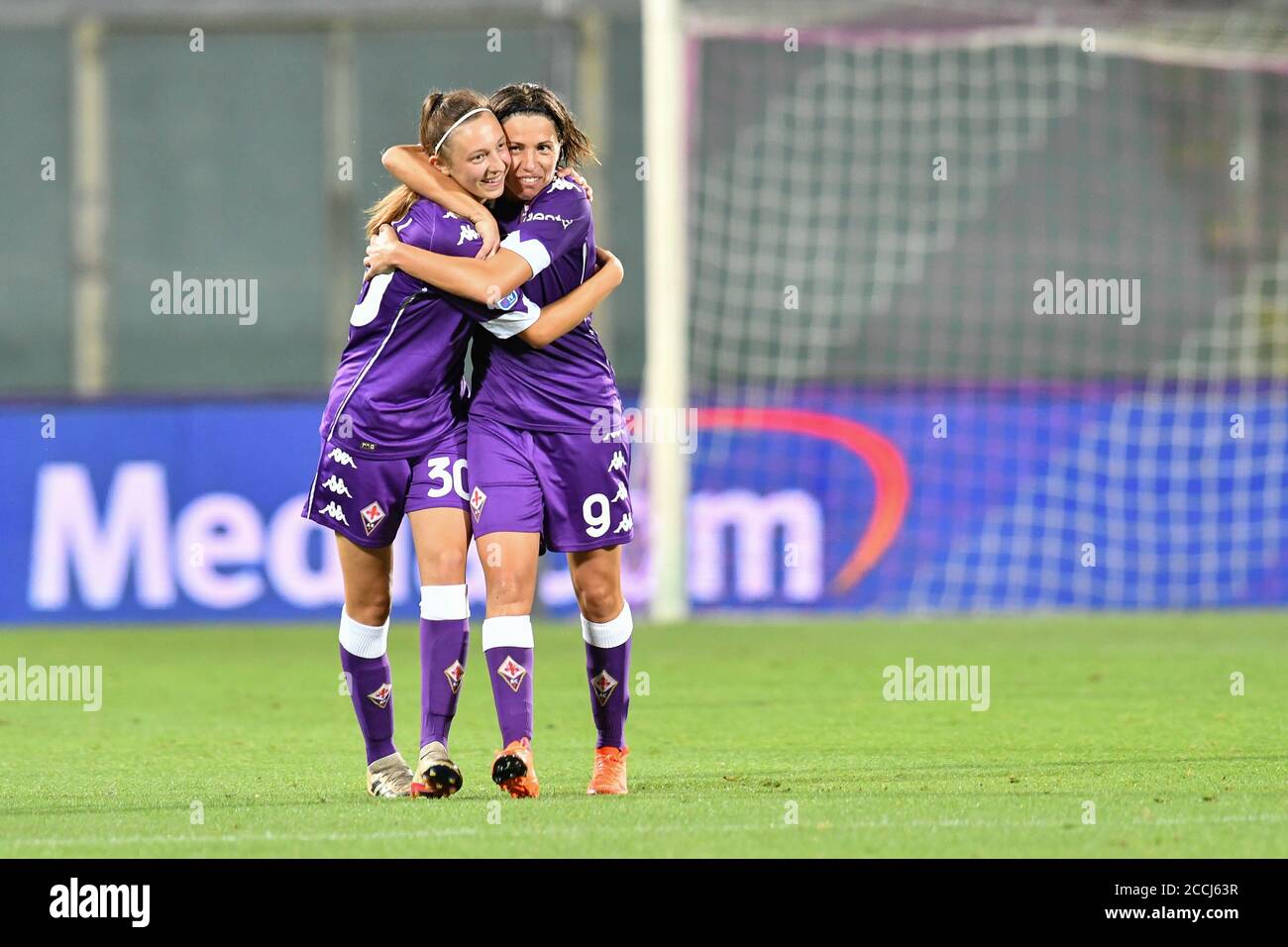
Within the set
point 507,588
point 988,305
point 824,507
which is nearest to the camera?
point 507,588

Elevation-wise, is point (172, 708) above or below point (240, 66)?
below

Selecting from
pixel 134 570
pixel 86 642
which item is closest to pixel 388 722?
pixel 86 642

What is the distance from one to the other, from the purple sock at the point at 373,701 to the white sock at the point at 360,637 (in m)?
0.02

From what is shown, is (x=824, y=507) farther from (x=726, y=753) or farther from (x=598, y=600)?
(x=598, y=600)

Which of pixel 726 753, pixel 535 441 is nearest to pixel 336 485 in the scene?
pixel 535 441

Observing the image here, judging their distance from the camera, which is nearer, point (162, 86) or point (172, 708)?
point (172, 708)

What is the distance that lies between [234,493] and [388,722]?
281 inches

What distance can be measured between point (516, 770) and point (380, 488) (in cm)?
80

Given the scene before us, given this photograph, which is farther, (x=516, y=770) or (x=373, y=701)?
(x=373, y=701)

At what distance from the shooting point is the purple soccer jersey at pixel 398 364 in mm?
5875

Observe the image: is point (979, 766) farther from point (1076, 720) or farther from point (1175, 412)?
point (1175, 412)

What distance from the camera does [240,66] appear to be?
25703mm

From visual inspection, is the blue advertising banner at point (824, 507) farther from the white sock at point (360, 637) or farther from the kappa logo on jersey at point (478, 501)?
the kappa logo on jersey at point (478, 501)

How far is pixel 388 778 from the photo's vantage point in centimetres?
598
